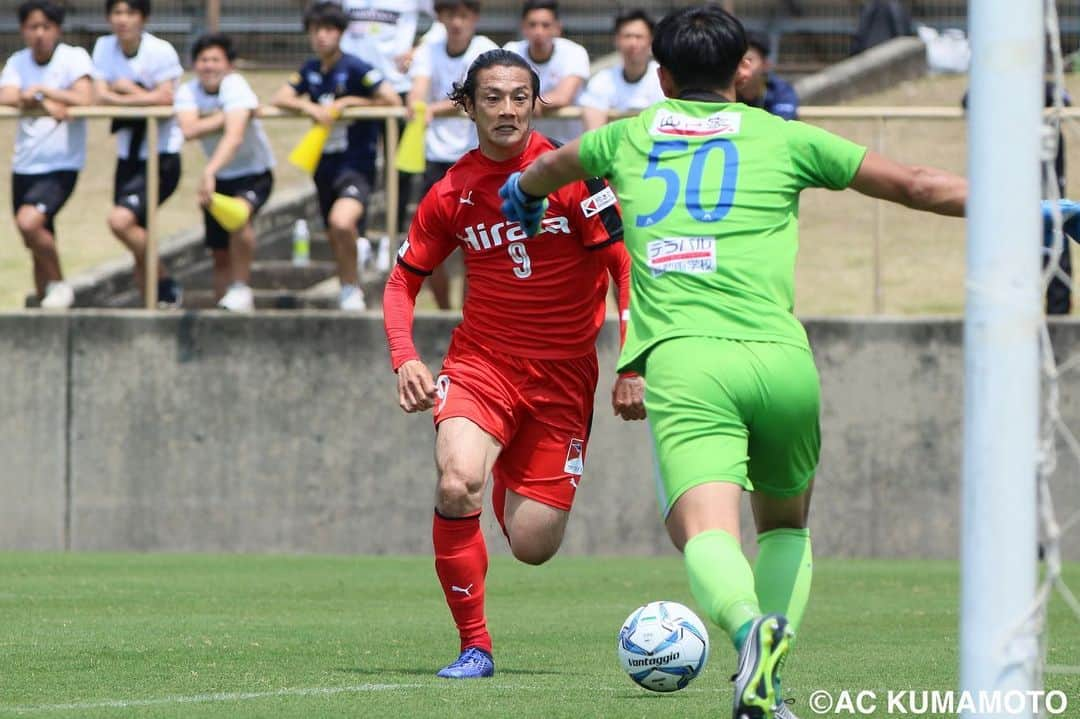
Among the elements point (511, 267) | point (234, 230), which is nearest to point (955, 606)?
point (511, 267)

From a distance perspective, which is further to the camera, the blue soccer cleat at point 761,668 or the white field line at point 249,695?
the white field line at point 249,695

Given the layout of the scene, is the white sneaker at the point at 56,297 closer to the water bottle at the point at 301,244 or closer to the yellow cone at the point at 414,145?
the water bottle at the point at 301,244

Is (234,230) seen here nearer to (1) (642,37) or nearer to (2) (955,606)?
(1) (642,37)

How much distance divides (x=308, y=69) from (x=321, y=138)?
0.79m

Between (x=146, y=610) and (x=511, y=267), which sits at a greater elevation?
(x=511, y=267)

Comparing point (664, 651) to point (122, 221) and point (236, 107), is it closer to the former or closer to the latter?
point (236, 107)

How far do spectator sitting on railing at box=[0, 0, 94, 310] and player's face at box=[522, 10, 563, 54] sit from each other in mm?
3406

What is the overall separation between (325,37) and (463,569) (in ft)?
24.5

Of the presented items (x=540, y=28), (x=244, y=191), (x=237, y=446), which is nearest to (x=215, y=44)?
(x=244, y=191)

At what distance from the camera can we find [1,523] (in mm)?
14633

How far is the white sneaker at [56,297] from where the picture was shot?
47.9ft

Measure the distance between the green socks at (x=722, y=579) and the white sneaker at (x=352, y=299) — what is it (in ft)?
31.0

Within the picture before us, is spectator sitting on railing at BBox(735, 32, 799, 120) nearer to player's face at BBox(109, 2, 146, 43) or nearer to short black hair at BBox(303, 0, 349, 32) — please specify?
short black hair at BBox(303, 0, 349, 32)

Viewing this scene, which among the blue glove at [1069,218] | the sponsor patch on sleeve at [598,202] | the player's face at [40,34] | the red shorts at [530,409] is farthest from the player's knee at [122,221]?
the blue glove at [1069,218]
